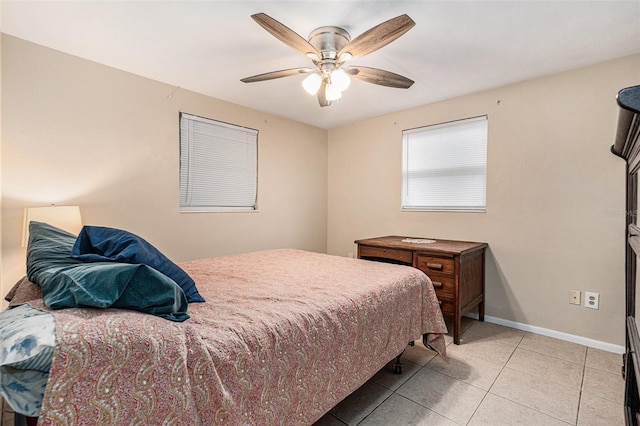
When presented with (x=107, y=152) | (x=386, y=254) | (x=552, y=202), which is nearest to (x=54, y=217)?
(x=107, y=152)

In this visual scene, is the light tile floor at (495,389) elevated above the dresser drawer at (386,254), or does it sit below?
below

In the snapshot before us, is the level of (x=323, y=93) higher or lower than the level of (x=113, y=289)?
higher

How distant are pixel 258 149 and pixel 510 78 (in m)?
2.66

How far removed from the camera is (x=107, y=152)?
8.10 feet

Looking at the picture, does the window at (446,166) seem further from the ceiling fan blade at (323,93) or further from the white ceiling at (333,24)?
the ceiling fan blade at (323,93)

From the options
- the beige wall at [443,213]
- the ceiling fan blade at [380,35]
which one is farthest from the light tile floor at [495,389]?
the ceiling fan blade at [380,35]

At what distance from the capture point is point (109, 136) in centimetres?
247

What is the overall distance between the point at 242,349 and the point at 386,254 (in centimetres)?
216

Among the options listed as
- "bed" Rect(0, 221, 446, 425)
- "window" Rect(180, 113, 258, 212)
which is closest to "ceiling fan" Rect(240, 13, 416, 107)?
"window" Rect(180, 113, 258, 212)

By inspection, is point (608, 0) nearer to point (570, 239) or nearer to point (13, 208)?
point (570, 239)

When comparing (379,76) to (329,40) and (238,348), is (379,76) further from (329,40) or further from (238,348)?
(238,348)

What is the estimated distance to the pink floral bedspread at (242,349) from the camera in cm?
74

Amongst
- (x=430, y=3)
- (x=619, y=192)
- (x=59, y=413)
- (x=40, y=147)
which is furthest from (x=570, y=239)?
(x=40, y=147)

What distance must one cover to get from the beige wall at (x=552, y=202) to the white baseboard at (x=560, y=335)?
36 mm
